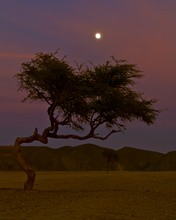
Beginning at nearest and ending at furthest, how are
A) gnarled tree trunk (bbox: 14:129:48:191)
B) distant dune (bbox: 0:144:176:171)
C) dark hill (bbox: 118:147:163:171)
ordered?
→ 1. gnarled tree trunk (bbox: 14:129:48:191)
2. distant dune (bbox: 0:144:176:171)
3. dark hill (bbox: 118:147:163:171)

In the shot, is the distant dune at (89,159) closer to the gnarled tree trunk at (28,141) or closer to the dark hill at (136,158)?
the dark hill at (136,158)

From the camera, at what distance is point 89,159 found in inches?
6171

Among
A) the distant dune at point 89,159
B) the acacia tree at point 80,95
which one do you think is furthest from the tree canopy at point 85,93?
the distant dune at point 89,159

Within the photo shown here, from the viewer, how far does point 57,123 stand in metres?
28.1

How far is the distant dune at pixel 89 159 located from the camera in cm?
14410

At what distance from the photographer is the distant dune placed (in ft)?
473

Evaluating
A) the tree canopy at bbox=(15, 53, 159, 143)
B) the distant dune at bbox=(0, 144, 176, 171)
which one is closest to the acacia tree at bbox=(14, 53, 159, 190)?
the tree canopy at bbox=(15, 53, 159, 143)

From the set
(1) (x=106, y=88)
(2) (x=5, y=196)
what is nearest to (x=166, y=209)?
(2) (x=5, y=196)

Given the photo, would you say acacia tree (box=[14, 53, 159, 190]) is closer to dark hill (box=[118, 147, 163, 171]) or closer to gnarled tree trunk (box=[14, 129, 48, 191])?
gnarled tree trunk (box=[14, 129, 48, 191])

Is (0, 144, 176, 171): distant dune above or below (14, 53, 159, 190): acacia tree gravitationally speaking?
above

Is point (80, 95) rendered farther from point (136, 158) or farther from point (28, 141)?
point (136, 158)

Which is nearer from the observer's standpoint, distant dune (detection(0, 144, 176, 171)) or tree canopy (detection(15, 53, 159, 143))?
tree canopy (detection(15, 53, 159, 143))

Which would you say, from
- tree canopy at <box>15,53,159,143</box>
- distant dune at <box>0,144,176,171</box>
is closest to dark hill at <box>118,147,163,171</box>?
distant dune at <box>0,144,176,171</box>

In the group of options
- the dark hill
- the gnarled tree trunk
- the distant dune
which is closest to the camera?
the gnarled tree trunk
